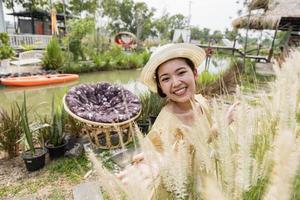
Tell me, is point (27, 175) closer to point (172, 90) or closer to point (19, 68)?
point (172, 90)

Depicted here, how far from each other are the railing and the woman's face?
1416 centimetres

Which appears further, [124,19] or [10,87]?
[124,19]

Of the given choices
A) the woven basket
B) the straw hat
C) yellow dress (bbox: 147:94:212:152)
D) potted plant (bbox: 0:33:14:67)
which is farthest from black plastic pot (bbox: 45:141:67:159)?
potted plant (bbox: 0:33:14:67)

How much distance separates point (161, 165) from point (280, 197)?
0.31 metres

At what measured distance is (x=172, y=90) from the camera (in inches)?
56.7

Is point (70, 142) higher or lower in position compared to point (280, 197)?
lower

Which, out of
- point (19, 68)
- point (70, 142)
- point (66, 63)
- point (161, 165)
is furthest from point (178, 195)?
point (66, 63)

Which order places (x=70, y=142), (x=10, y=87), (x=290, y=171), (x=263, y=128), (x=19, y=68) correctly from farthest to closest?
1. (x=19, y=68)
2. (x=10, y=87)
3. (x=70, y=142)
4. (x=263, y=128)
5. (x=290, y=171)

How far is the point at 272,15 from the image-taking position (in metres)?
10.5

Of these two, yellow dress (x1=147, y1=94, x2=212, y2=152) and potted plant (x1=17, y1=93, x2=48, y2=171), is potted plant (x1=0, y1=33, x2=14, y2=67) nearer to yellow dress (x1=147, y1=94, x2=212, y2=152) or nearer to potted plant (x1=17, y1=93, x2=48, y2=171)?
potted plant (x1=17, y1=93, x2=48, y2=171)

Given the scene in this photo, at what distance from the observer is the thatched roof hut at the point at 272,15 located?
10336 millimetres

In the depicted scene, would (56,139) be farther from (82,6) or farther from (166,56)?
(82,6)

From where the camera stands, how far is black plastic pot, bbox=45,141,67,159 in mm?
3535

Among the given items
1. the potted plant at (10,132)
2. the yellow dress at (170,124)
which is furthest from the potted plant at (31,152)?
the yellow dress at (170,124)
